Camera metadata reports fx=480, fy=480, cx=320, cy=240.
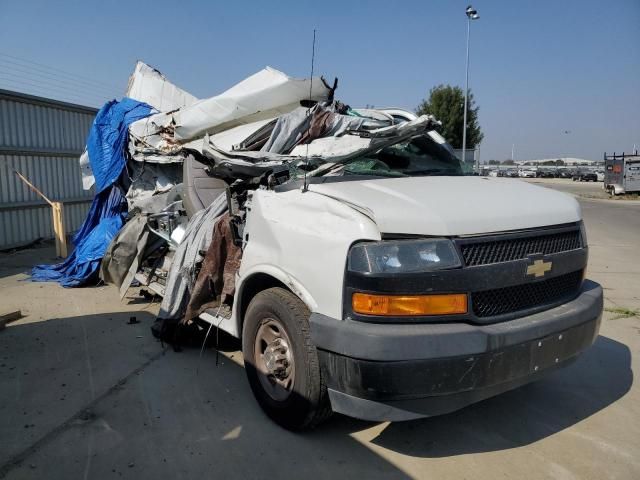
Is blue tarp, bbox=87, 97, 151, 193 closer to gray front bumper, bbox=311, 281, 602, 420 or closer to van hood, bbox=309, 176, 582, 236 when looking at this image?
van hood, bbox=309, 176, 582, 236

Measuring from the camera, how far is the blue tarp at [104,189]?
6758 millimetres

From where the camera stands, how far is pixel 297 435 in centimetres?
295

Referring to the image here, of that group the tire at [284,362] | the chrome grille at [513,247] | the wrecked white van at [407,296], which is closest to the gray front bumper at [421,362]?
the wrecked white van at [407,296]

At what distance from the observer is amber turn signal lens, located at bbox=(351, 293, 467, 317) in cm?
235

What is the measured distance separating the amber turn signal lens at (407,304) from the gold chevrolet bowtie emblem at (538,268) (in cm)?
Result: 51

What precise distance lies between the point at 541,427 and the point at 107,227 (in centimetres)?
623

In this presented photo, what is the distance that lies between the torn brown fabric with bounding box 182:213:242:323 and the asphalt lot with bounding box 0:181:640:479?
0.57m

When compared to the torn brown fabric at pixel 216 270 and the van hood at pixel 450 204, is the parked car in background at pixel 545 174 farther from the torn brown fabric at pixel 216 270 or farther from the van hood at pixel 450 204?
the torn brown fabric at pixel 216 270

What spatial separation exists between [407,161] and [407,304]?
1.75 meters

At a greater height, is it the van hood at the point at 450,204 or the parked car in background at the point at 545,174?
the parked car in background at the point at 545,174

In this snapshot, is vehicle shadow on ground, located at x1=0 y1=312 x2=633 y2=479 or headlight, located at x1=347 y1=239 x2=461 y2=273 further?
vehicle shadow on ground, located at x1=0 y1=312 x2=633 y2=479

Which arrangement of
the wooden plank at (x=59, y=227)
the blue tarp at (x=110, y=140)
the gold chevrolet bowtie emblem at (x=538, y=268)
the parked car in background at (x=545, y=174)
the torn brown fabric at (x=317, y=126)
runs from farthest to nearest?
the parked car in background at (x=545, y=174) → the wooden plank at (x=59, y=227) → the blue tarp at (x=110, y=140) → the torn brown fabric at (x=317, y=126) → the gold chevrolet bowtie emblem at (x=538, y=268)

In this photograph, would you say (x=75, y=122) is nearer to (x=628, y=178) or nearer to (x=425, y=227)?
(x=425, y=227)

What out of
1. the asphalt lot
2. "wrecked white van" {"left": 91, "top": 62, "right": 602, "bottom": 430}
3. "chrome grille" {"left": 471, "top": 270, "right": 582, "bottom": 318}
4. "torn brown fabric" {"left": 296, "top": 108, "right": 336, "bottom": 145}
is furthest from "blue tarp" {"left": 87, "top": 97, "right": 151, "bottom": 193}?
"chrome grille" {"left": 471, "top": 270, "right": 582, "bottom": 318}
